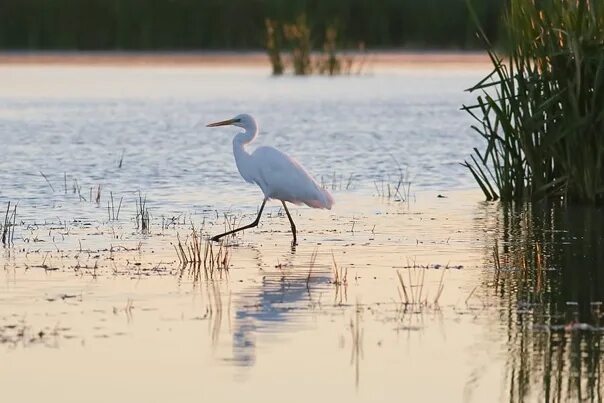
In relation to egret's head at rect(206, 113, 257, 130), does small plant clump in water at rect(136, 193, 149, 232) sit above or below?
below

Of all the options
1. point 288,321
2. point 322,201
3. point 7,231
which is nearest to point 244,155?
point 322,201

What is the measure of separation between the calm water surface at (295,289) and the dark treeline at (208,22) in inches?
763

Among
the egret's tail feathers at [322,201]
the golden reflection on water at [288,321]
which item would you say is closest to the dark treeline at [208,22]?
the egret's tail feathers at [322,201]

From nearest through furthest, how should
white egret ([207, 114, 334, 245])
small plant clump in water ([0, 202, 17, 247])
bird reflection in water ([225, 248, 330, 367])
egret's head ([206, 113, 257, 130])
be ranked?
bird reflection in water ([225, 248, 330, 367]) < small plant clump in water ([0, 202, 17, 247]) < white egret ([207, 114, 334, 245]) < egret's head ([206, 113, 257, 130])

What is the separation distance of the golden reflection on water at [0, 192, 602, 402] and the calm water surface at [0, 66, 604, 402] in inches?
0.6

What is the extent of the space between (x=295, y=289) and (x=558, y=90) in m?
4.18

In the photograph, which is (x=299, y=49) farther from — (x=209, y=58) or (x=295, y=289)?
(x=295, y=289)

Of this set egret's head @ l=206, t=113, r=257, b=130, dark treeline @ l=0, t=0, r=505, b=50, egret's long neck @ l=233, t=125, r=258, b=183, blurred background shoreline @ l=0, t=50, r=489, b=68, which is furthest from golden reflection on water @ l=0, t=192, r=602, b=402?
blurred background shoreline @ l=0, t=50, r=489, b=68

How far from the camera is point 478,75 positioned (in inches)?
1399

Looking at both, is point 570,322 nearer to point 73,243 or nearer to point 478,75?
point 73,243

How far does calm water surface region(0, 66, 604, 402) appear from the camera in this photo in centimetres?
628

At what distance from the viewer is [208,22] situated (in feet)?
126

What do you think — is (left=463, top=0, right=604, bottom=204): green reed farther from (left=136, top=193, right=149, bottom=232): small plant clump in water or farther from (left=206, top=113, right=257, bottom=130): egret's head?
(left=136, top=193, right=149, bottom=232): small plant clump in water

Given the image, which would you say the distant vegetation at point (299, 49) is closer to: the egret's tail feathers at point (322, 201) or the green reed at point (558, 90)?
the green reed at point (558, 90)
